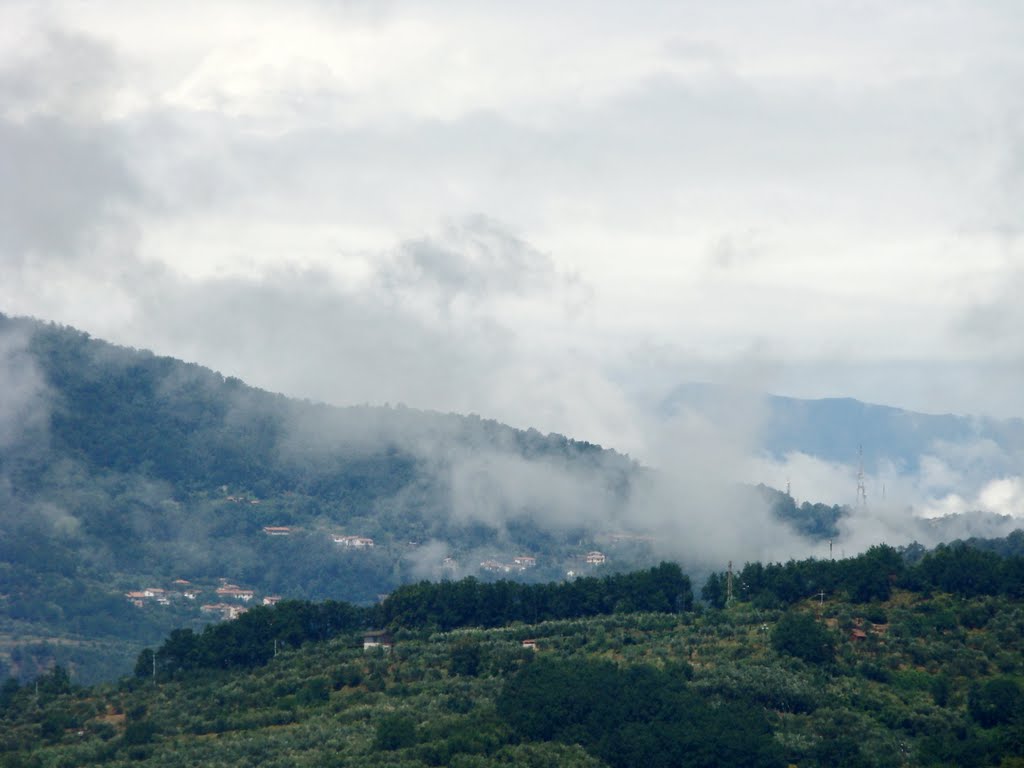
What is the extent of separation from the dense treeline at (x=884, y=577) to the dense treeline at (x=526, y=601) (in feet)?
15.7

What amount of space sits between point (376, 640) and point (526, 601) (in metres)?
10.8

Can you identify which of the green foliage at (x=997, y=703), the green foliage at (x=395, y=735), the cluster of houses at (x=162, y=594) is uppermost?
the cluster of houses at (x=162, y=594)

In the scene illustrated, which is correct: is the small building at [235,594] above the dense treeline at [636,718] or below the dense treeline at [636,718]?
above

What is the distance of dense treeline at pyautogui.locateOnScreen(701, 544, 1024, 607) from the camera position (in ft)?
265

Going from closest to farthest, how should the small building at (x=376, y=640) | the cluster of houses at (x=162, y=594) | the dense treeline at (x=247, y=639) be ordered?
the small building at (x=376, y=640), the dense treeline at (x=247, y=639), the cluster of houses at (x=162, y=594)

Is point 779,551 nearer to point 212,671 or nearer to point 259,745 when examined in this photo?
point 212,671

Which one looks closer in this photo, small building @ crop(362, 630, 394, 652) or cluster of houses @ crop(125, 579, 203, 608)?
small building @ crop(362, 630, 394, 652)

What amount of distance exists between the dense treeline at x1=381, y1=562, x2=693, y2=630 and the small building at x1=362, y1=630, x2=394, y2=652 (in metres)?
2.62

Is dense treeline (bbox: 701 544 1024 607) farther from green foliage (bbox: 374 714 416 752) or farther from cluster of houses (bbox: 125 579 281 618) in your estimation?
cluster of houses (bbox: 125 579 281 618)

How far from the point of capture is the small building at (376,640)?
264ft

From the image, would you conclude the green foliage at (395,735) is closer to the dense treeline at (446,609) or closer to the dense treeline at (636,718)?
the dense treeline at (636,718)

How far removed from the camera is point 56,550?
19325 centimetres

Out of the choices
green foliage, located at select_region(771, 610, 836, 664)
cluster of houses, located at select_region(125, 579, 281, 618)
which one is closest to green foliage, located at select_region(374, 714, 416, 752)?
green foliage, located at select_region(771, 610, 836, 664)

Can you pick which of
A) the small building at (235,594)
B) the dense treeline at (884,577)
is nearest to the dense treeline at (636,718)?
the dense treeline at (884,577)
